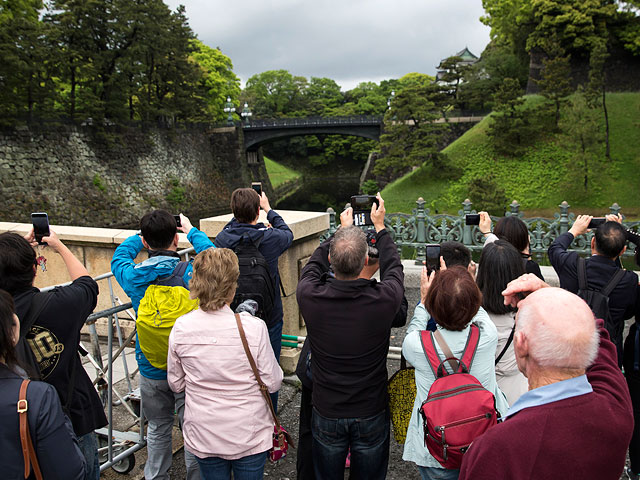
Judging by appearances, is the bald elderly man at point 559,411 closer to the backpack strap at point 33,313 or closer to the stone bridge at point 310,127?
the backpack strap at point 33,313

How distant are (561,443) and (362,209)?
204 cm

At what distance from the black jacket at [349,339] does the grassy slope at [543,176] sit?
22.4 m

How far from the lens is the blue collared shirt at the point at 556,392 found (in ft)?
5.16

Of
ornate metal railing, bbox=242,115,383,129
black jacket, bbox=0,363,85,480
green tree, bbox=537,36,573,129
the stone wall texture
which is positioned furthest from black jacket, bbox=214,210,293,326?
ornate metal railing, bbox=242,115,383,129

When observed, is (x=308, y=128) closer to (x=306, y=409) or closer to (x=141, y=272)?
(x=141, y=272)

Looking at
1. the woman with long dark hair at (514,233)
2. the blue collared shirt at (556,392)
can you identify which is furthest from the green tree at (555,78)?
the blue collared shirt at (556,392)

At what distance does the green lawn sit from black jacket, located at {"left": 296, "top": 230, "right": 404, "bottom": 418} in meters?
51.5

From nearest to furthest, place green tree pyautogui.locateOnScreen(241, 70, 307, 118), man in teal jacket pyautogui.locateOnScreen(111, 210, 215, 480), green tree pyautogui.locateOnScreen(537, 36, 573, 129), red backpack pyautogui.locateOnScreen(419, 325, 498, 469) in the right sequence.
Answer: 1. red backpack pyautogui.locateOnScreen(419, 325, 498, 469)
2. man in teal jacket pyautogui.locateOnScreen(111, 210, 215, 480)
3. green tree pyautogui.locateOnScreen(537, 36, 573, 129)
4. green tree pyautogui.locateOnScreen(241, 70, 307, 118)

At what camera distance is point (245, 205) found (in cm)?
339

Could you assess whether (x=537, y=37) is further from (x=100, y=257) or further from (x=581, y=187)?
(x=100, y=257)

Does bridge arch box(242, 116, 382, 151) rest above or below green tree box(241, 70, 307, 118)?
below

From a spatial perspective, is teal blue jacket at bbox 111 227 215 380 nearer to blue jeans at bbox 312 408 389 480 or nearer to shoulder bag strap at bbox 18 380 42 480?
blue jeans at bbox 312 408 389 480

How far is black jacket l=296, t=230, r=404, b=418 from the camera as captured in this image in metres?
2.43

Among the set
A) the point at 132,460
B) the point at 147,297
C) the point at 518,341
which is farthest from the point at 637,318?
the point at 132,460
